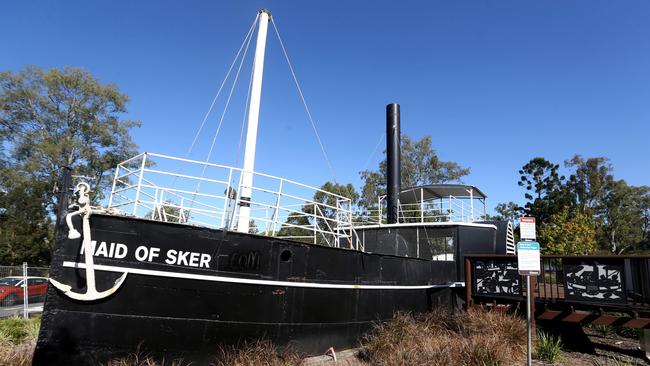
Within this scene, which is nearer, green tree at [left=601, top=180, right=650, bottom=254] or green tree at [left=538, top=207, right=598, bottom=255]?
green tree at [left=538, top=207, right=598, bottom=255]

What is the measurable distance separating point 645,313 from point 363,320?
6165 mm

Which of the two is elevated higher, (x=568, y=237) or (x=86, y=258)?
(x=568, y=237)

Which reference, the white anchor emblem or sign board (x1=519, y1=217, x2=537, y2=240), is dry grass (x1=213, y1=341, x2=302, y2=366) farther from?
sign board (x1=519, y1=217, x2=537, y2=240)

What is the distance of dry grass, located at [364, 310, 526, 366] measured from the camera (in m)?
6.84

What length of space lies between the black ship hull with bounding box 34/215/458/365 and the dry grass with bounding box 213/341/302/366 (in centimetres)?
17

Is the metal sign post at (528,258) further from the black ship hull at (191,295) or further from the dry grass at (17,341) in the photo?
the dry grass at (17,341)

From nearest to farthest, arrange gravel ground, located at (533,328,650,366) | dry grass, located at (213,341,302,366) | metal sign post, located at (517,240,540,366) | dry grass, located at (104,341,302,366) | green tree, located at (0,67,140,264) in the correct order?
dry grass, located at (104,341,302,366) < dry grass, located at (213,341,302,366) < metal sign post, located at (517,240,540,366) < gravel ground, located at (533,328,650,366) < green tree, located at (0,67,140,264)

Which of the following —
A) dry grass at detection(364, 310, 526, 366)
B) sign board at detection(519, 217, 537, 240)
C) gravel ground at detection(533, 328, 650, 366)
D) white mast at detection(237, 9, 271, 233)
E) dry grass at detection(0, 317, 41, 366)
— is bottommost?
dry grass at detection(0, 317, 41, 366)

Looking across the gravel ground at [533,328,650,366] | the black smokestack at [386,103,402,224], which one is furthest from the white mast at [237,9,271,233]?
the black smokestack at [386,103,402,224]

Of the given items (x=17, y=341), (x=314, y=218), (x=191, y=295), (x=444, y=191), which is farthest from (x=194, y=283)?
(x=444, y=191)

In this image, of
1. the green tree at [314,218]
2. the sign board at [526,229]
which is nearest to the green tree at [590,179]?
the green tree at [314,218]

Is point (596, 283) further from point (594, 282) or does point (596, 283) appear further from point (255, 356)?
point (255, 356)

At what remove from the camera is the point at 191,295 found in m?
6.48

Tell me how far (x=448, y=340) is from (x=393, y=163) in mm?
7461
